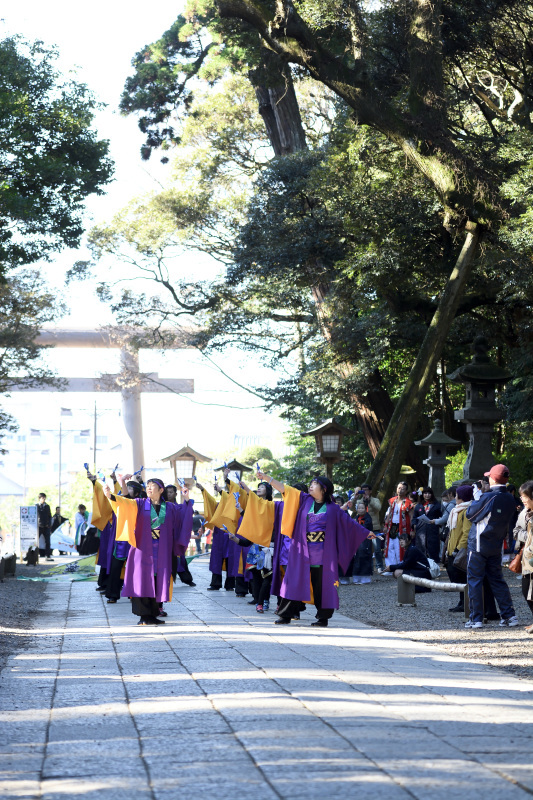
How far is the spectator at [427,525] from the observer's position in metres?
14.9

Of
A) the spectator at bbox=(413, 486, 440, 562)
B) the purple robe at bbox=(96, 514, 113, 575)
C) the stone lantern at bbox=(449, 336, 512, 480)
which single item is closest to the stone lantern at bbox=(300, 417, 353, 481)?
the stone lantern at bbox=(449, 336, 512, 480)

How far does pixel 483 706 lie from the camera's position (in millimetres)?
5551

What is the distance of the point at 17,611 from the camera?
12.1 metres

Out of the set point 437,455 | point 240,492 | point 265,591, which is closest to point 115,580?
point 240,492

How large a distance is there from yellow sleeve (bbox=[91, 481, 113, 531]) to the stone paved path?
3.79 metres

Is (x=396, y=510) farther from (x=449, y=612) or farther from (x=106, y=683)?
(x=106, y=683)

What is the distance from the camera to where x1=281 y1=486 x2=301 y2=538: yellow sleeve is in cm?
1009

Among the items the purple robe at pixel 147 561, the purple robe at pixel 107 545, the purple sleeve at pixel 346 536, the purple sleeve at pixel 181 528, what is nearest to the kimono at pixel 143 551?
the purple robe at pixel 147 561

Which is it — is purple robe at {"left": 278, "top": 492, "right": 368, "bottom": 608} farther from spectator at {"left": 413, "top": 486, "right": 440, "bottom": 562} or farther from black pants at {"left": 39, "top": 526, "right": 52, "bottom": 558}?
black pants at {"left": 39, "top": 526, "right": 52, "bottom": 558}

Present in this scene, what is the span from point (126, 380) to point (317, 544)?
2000 centimetres

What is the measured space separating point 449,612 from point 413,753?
23.6 feet

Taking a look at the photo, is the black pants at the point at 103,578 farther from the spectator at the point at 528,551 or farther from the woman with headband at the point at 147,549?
the spectator at the point at 528,551

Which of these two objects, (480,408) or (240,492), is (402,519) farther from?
(240,492)

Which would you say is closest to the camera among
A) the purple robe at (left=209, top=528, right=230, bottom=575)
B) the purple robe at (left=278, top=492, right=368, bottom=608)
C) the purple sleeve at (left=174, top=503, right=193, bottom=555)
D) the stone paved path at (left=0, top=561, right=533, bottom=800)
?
the stone paved path at (left=0, top=561, right=533, bottom=800)
